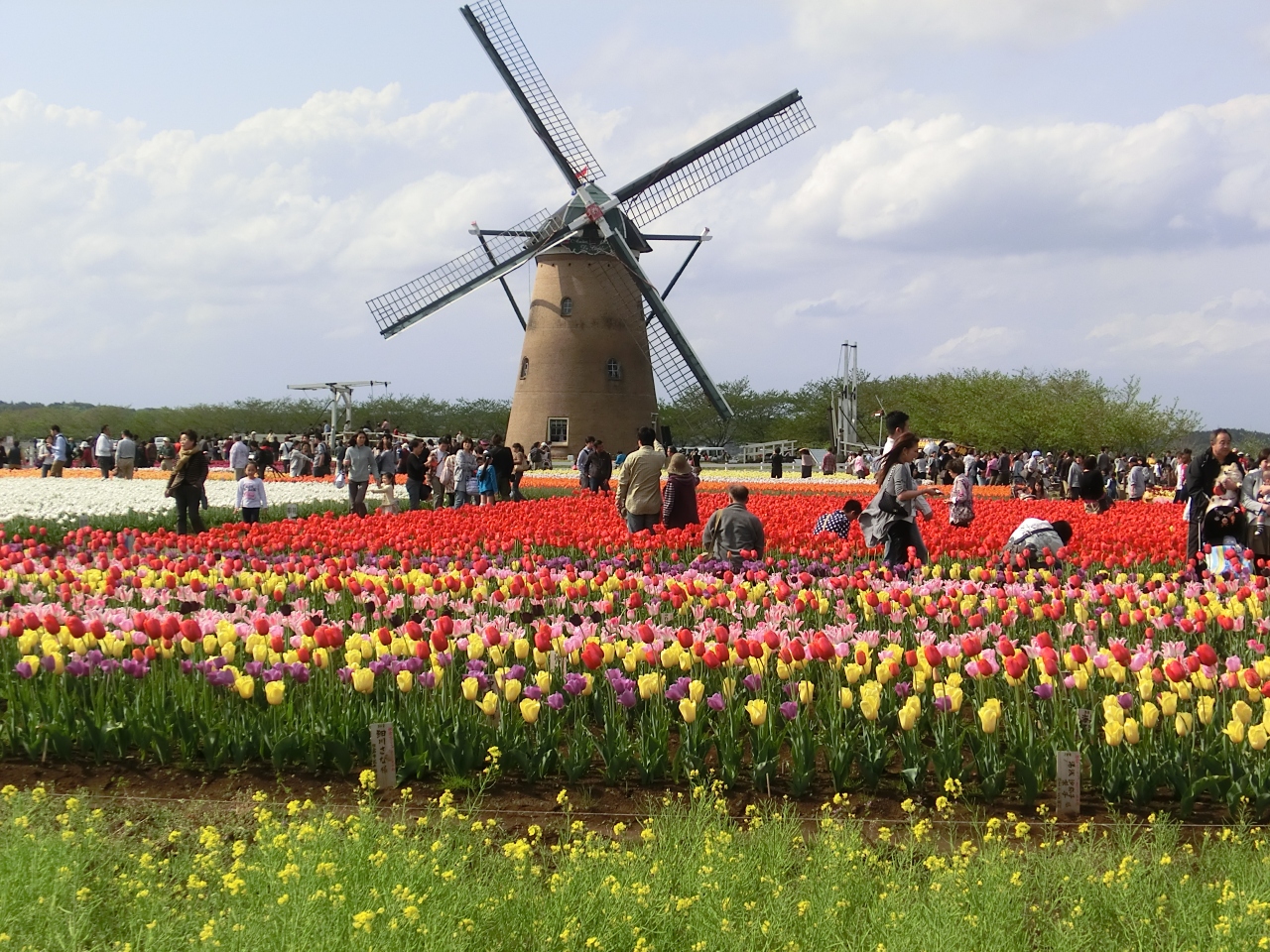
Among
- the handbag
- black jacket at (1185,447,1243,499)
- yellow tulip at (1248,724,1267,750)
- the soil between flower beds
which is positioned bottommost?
the soil between flower beds

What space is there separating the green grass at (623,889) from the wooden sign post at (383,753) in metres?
0.67

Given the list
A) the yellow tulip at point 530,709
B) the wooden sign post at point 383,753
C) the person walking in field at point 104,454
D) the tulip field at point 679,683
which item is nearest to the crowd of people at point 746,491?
the tulip field at point 679,683

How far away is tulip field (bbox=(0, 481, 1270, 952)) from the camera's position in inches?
165

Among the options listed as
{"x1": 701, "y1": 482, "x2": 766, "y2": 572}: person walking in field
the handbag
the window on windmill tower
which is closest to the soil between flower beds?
the handbag

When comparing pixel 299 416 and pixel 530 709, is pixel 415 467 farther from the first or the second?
pixel 299 416

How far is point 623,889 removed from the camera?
Answer: 4.29m

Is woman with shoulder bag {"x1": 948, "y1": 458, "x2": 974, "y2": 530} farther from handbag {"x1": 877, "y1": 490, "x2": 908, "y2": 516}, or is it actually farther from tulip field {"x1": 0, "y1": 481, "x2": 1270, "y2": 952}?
tulip field {"x1": 0, "y1": 481, "x2": 1270, "y2": 952}

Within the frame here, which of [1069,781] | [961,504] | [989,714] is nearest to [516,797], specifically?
[989,714]

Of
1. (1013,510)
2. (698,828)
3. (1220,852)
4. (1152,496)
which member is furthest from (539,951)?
(1152,496)

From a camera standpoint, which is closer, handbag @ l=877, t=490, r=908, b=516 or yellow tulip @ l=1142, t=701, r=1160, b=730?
yellow tulip @ l=1142, t=701, r=1160, b=730

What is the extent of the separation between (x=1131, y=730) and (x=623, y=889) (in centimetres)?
245

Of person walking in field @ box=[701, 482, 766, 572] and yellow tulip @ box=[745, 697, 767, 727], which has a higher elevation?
person walking in field @ box=[701, 482, 766, 572]

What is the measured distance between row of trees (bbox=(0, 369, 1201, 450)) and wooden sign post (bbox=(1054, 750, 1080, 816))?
36.0 meters

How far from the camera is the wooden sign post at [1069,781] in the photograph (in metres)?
5.50
